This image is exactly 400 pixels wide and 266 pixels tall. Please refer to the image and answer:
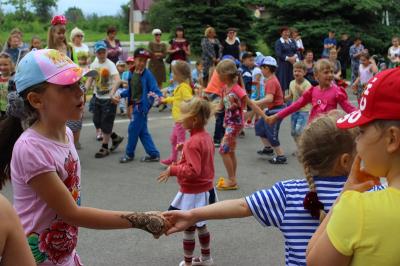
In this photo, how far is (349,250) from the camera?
1.57m

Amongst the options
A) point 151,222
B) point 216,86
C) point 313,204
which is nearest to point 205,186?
point 151,222

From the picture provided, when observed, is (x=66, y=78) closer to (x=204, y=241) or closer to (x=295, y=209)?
(x=295, y=209)

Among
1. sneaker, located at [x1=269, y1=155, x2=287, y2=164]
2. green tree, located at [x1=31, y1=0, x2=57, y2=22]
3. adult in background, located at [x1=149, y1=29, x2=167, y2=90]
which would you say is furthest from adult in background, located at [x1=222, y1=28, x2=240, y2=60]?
green tree, located at [x1=31, y1=0, x2=57, y2=22]

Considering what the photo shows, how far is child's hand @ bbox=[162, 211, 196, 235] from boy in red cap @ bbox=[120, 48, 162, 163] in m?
5.83

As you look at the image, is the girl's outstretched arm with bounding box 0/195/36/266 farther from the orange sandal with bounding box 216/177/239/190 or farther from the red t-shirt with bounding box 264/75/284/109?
the red t-shirt with bounding box 264/75/284/109

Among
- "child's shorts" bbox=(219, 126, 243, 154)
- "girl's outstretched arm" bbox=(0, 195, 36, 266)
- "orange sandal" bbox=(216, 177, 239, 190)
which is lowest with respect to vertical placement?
"orange sandal" bbox=(216, 177, 239, 190)

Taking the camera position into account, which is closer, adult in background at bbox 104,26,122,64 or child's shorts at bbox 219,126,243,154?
child's shorts at bbox 219,126,243,154

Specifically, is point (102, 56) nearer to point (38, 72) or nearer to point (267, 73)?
point (267, 73)

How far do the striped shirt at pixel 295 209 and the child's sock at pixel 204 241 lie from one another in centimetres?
235

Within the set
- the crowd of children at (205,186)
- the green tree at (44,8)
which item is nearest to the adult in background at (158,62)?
the crowd of children at (205,186)

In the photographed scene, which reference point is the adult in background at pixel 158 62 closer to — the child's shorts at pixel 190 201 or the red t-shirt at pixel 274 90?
the red t-shirt at pixel 274 90

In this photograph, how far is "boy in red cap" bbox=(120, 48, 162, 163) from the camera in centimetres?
855

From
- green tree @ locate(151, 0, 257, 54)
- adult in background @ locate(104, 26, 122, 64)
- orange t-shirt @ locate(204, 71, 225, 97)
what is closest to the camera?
orange t-shirt @ locate(204, 71, 225, 97)

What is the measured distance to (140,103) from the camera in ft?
28.3
